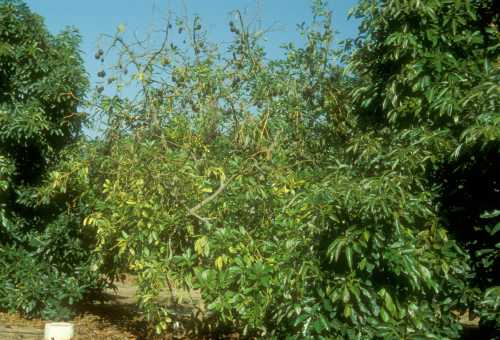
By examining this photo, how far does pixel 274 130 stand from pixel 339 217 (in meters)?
2.59

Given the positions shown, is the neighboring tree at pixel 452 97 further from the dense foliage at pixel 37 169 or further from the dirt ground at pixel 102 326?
the dense foliage at pixel 37 169

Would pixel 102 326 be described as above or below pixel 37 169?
below

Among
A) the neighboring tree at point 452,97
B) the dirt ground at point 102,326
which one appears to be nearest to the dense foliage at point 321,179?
the neighboring tree at point 452,97

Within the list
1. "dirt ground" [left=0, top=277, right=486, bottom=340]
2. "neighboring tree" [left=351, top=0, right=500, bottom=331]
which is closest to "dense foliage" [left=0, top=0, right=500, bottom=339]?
"neighboring tree" [left=351, top=0, right=500, bottom=331]

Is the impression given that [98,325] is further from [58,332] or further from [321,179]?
[321,179]

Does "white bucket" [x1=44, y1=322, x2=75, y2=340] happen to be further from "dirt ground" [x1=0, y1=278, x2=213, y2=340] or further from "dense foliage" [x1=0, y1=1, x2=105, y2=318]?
"dense foliage" [x1=0, y1=1, x2=105, y2=318]

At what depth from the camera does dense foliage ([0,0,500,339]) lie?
4.13 m

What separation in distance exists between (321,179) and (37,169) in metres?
4.46

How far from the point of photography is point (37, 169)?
8.54 meters

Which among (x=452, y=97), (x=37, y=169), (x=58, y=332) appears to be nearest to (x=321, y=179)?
(x=452, y=97)

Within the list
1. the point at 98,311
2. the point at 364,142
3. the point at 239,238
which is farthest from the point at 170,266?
the point at 98,311

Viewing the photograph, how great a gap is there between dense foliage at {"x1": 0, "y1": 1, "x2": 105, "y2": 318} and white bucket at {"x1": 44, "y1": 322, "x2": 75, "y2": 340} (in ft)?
3.25

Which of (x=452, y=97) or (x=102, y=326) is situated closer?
(x=452, y=97)

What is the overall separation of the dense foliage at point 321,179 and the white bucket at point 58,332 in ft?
3.22
